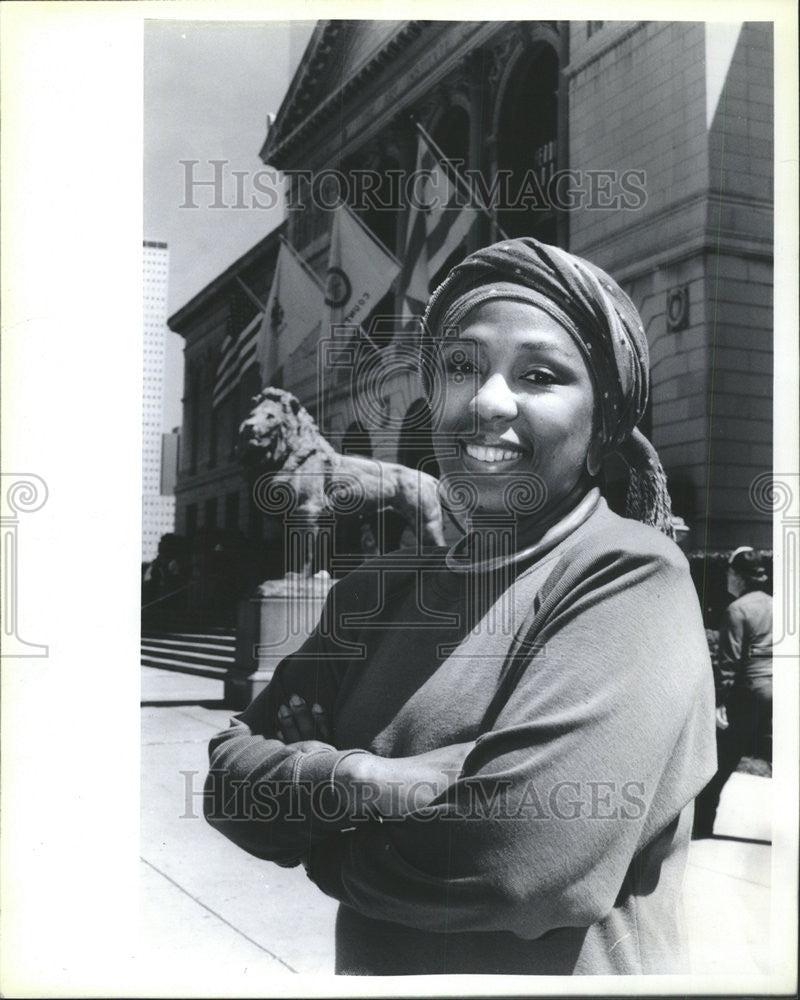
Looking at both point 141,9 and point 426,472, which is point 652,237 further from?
point 141,9

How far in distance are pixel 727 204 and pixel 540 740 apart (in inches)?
78.7

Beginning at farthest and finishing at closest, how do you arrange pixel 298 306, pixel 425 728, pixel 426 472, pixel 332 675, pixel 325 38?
pixel 298 306 → pixel 325 38 → pixel 426 472 → pixel 332 675 → pixel 425 728

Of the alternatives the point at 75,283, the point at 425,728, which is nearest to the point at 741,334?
the point at 425,728

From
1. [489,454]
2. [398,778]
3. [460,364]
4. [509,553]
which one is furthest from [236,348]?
[398,778]

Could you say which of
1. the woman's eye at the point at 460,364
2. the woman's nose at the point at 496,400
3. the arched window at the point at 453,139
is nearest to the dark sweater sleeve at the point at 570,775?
the woman's nose at the point at 496,400

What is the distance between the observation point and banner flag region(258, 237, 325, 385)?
338 cm

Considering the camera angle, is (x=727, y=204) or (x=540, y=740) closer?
(x=540, y=740)

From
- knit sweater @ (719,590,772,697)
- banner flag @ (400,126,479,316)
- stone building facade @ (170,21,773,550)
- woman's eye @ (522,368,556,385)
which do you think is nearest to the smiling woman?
woman's eye @ (522,368,556,385)

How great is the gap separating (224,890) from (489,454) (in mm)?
1591

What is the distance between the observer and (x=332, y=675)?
8.63ft

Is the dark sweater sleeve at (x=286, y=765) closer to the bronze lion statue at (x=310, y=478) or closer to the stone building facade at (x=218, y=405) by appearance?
the bronze lion statue at (x=310, y=478)

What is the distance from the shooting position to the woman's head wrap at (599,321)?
7.89 feet

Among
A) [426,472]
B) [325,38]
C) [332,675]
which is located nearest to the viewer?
[332,675]

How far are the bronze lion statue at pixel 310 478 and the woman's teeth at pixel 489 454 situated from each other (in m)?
0.29
